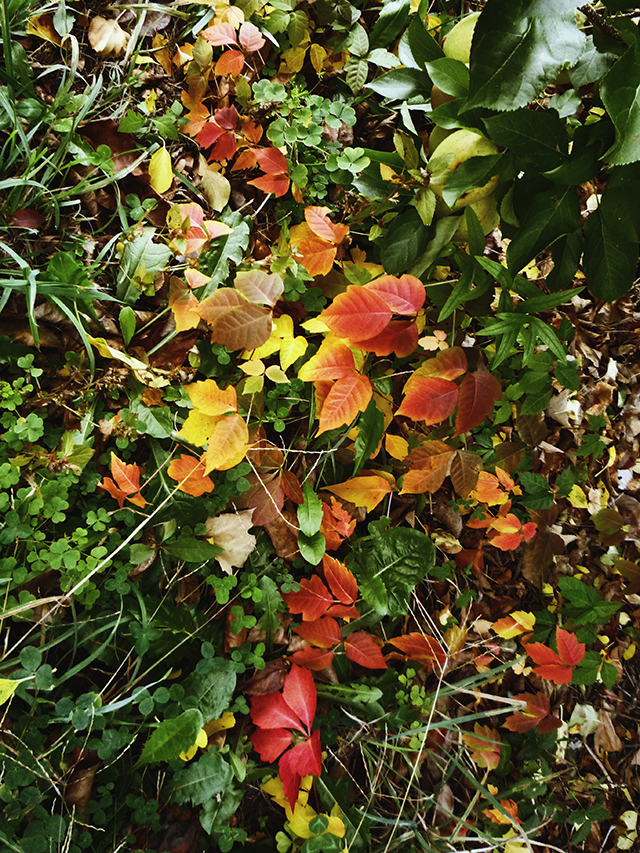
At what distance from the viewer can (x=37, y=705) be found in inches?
45.1

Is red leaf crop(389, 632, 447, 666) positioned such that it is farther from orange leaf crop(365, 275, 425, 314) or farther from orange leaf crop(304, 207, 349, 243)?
orange leaf crop(304, 207, 349, 243)

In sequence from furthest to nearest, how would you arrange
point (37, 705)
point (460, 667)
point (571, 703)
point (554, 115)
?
1. point (571, 703)
2. point (460, 667)
3. point (37, 705)
4. point (554, 115)

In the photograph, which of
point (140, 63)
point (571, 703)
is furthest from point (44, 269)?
point (571, 703)

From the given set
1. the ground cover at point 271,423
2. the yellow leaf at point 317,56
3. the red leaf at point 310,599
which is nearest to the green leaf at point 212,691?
the ground cover at point 271,423

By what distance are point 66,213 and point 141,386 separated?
0.48 metres

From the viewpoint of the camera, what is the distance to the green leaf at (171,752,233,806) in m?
1.19

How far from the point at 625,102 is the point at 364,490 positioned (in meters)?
0.97

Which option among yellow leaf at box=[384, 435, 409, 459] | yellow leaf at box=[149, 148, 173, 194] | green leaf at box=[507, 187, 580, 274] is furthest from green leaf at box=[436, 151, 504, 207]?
yellow leaf at box=[149, 148, 173, 194]

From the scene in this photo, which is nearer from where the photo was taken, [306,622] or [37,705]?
[37,705]

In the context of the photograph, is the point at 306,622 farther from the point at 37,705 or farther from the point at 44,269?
the point at 44,269

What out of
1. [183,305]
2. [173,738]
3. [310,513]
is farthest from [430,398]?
[173,738]

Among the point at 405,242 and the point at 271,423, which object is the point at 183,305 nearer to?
the point at 271,423

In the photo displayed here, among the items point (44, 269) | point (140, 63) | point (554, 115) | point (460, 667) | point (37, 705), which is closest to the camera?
point (554, 115)

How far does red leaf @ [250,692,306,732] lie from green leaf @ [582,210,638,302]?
3.88 feet
